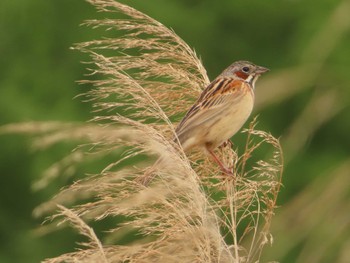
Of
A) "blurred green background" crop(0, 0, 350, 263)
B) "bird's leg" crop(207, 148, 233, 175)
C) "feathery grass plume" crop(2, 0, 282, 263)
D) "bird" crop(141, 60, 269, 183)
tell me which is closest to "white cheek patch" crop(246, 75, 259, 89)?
"bird" crop(141, 60, 269, 183)

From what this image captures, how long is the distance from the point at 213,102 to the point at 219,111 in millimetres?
139

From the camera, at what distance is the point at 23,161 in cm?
1380

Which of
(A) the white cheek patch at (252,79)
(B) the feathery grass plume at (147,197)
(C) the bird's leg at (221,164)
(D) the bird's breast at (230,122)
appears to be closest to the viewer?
(B) the feathery grass plume at (147,197)

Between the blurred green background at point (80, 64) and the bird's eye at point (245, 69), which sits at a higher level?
the bird's eye at point (245, 69)

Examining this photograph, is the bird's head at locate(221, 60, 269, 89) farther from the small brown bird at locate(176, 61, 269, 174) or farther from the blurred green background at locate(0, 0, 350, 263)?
the blurred green background at locate(0, 0, 350, 263)

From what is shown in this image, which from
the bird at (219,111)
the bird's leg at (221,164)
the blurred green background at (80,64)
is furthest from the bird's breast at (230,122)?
the blurred green background at (80,64)

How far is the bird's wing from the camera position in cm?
499

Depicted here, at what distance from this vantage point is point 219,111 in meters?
5.32

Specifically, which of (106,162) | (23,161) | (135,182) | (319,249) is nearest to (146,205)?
(135,182)

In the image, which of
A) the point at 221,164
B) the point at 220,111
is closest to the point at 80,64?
the point at 220,111

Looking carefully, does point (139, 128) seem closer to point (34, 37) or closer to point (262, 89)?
point (262, 89)

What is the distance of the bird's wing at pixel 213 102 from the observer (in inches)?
197

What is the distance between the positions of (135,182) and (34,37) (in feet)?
34.8

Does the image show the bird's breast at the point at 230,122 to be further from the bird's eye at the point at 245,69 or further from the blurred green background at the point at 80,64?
the blurred green background at the point at 80,64
